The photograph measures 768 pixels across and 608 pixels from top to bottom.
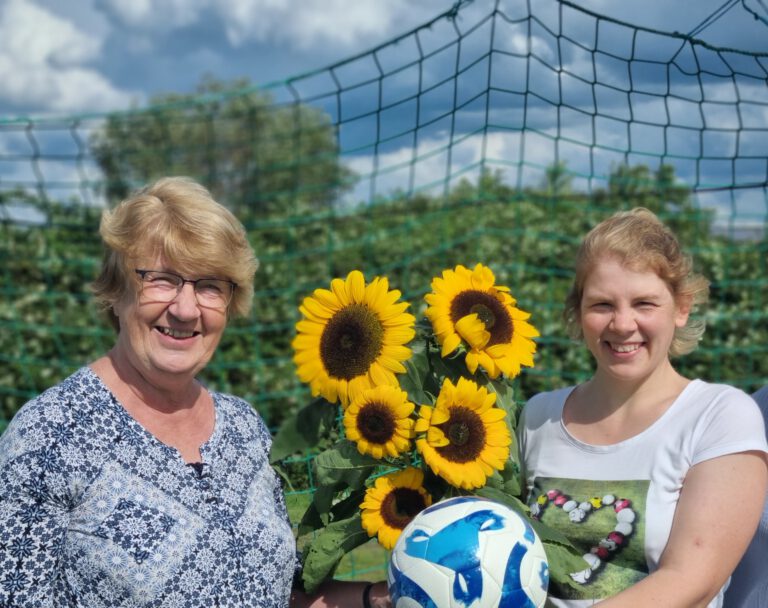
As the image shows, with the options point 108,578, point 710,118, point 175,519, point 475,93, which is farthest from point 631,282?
point 710,118

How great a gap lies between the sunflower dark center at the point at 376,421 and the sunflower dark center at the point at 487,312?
11.5 inches

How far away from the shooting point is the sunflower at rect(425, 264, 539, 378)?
2209 mm

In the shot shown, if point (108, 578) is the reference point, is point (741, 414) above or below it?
above

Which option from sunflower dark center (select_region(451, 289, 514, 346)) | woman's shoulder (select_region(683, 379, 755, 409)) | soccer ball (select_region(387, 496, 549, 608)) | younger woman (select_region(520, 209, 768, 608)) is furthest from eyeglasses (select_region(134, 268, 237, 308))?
woman's shoulder (select_region(683, 379, 755, 409))

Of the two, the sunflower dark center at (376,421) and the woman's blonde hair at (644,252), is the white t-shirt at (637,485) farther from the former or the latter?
the sunflower dark center at (376,421)

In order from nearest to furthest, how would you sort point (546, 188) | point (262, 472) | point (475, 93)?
1. point (262, 472)
2. point (475, 93)
3. point (546, 188)

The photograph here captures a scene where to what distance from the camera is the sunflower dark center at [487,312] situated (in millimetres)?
2242

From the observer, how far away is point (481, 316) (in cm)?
224

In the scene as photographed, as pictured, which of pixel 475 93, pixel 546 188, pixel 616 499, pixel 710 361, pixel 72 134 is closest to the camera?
pixel 616 499

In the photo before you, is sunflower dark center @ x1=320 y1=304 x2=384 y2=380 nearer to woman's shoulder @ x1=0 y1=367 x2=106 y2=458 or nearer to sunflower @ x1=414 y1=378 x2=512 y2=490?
sunflower @ x1=414 y1=378 x2=512 y2=490

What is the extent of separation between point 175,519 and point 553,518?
0.94m

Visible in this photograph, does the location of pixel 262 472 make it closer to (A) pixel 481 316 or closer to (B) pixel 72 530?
(B) pixel 72 530

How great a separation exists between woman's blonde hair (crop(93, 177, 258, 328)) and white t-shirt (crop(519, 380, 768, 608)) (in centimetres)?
107

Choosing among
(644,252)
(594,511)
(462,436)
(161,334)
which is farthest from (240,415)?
(644,252)
